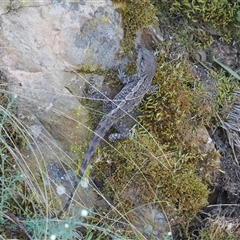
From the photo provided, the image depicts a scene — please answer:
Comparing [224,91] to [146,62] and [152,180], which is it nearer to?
[146,62]

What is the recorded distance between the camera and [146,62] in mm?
4543

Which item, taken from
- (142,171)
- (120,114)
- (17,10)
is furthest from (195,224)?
(17,10)

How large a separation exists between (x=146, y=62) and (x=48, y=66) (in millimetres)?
824

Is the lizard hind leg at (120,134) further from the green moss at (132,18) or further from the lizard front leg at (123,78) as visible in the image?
the green moss at (132,18)

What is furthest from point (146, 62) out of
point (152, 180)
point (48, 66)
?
point (152, 180)

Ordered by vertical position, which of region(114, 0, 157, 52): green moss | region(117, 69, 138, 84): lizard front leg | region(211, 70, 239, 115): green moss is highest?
region(114, 0, 157, 52): green moss

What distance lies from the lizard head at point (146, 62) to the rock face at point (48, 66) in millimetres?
428

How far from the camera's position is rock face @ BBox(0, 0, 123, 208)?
4.22 m

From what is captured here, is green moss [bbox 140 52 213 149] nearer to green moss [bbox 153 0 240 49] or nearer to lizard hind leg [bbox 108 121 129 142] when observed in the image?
lizard hind leg [bbox 108 121 129 142]

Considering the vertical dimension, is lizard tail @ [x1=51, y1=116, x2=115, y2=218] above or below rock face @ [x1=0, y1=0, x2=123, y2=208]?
below

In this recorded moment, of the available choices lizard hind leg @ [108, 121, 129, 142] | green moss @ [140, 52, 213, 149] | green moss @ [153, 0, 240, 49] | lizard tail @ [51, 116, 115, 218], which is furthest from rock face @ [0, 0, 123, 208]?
green moss @ [153, 0, 240, 49]

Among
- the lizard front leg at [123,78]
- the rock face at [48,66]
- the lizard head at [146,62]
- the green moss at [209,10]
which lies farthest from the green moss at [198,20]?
the rock face at [48,66]

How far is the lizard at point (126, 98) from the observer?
4.33 m

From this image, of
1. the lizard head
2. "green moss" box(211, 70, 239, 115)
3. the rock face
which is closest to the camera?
the rock face
